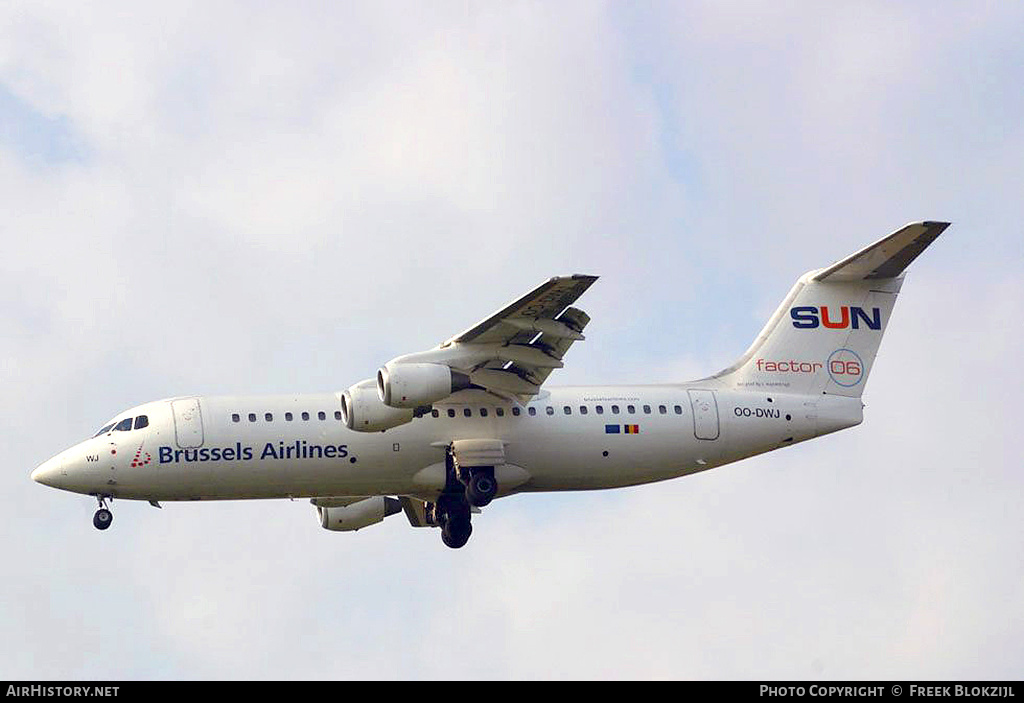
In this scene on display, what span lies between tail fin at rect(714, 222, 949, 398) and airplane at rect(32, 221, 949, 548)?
0.04 meters

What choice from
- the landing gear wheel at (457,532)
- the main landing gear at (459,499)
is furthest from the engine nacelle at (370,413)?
the landing gear wheel at (457,532)

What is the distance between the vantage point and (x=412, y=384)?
3503cm

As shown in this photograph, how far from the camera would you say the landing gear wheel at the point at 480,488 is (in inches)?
1444

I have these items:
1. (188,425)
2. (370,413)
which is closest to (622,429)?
(370,413)

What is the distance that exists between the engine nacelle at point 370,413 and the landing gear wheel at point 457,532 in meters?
3.52

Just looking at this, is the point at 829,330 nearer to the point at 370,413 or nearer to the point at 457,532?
the point at 457,532

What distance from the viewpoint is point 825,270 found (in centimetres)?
3962

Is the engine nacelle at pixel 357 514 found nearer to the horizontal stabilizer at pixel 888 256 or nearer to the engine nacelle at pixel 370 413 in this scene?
the engine nacelle at pixel 370 413

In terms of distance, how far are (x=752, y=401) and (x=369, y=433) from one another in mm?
7013

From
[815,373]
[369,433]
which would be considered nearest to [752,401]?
[815,373]
